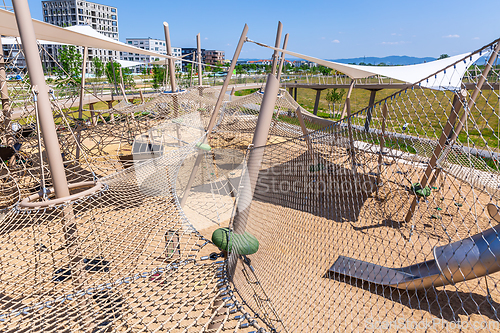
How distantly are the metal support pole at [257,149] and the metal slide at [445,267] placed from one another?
5.18 feet

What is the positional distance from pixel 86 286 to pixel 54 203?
0.58 meters

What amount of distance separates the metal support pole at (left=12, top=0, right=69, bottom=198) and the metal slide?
2813 millimetres

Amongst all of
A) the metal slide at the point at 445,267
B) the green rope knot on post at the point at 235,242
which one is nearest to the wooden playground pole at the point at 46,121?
the green rope knot on post at the point at 235,242

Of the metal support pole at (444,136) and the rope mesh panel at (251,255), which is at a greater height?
the metal support pole at (444,136)

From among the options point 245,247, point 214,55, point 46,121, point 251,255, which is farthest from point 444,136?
point 214,55

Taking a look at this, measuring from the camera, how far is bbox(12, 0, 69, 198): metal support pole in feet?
5.34

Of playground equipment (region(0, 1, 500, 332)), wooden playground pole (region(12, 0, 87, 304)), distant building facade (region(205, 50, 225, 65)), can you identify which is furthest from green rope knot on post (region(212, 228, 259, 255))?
distant building facade (region(205, 50, 225, 65))

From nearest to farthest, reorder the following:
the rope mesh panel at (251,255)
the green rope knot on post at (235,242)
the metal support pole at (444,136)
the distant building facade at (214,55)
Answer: the rope mesh panel at (251,255)
the green rope knot on post at (235,242)
the metal support pole at (444,136)
the distant building facade at (214,55)

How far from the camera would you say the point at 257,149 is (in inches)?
94.6

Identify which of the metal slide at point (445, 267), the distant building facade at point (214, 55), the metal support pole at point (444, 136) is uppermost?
the distant building facade at point (214, 55)

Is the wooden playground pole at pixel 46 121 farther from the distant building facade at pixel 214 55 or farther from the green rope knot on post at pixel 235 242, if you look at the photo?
the distant building facade at pixel 214 55

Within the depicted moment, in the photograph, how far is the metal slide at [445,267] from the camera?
2.21 metres

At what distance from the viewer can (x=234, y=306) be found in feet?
4.60

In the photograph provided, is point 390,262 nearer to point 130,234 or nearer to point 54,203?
point 130,234
